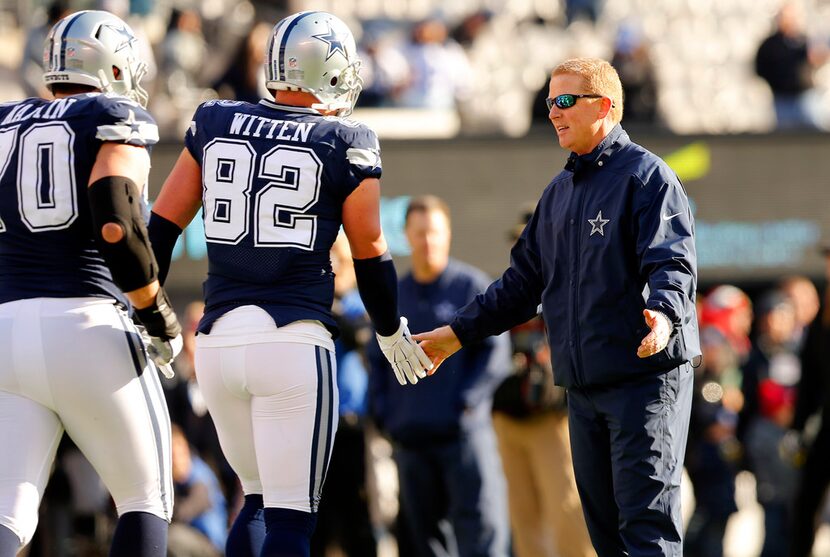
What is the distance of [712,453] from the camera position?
996 cm

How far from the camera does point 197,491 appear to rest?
345 inches

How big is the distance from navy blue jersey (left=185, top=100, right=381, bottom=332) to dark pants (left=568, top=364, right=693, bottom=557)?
105 cm

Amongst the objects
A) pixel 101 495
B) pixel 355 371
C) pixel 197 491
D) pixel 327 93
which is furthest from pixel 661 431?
pixel 101 495

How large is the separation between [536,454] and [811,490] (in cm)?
205

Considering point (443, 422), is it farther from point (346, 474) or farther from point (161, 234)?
point (161, 234)

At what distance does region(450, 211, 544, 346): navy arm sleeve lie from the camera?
5594mm

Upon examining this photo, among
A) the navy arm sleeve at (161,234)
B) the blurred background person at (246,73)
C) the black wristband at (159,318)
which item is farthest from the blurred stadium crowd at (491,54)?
the black wristband at (159,318)

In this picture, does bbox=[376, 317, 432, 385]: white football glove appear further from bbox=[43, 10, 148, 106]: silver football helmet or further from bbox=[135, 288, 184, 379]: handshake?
bbox=[43, 10, 148, 106]: silver football helmet

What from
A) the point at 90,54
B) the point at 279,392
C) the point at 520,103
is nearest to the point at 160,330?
the point at 279,392

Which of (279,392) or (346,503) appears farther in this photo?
(346,503)

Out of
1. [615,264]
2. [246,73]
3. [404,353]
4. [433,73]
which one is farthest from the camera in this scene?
[433,73]

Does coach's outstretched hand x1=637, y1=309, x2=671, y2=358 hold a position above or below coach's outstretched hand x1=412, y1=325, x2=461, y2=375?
above

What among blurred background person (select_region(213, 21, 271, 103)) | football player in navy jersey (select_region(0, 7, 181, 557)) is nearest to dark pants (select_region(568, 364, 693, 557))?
football player in navy jersey (select_region(0, 7, 181, 557))

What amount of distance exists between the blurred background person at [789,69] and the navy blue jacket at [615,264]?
8.44 meters
